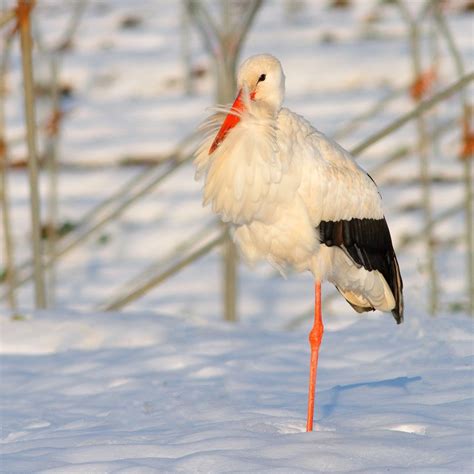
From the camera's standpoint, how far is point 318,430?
496 cm

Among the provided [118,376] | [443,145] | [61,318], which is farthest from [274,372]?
[443,145]

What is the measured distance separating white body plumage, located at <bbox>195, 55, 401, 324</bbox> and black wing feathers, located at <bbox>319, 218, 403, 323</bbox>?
0.04 metres

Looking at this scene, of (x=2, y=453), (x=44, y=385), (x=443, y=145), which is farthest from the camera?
(x=443, y=145)

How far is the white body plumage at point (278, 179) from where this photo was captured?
16.2 feet

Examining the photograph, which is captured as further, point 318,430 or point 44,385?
point 44,385

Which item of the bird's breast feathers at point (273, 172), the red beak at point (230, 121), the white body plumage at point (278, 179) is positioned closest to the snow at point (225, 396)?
the white body plumage at point (278, 179)

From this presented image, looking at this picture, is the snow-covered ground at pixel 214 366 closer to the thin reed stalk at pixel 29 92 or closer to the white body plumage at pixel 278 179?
the white body plumage at pixel 278 179

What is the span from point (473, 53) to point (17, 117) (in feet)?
30.2

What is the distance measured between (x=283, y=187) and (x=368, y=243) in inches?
27.3

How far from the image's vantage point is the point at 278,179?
194 inches

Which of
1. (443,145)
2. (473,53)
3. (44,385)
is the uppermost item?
(473,53)

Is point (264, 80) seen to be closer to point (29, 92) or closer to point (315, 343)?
point (315, 343)

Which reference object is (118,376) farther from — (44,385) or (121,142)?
(121,142)

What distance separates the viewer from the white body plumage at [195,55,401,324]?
495 cm
